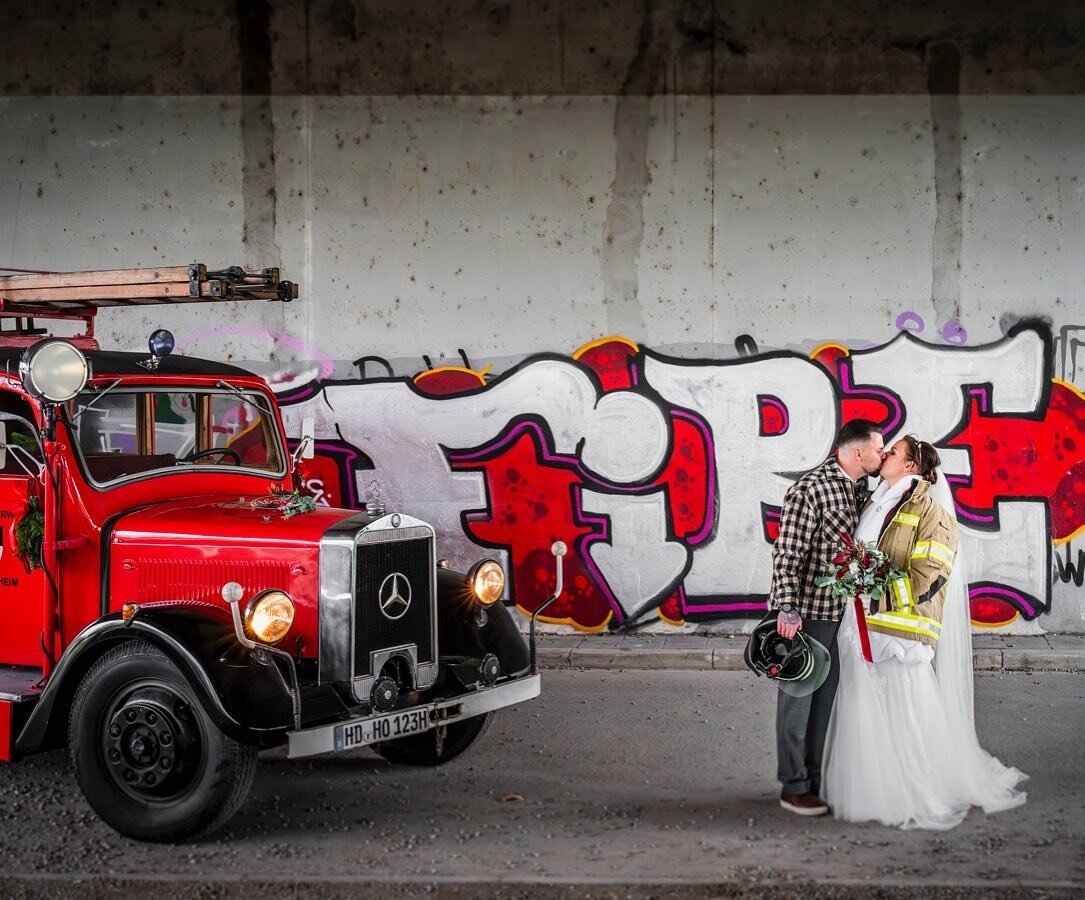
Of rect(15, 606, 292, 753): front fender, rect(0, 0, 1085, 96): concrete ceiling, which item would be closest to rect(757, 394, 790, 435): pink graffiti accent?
rect(0, 0, 1085, 96): concrete ceiling

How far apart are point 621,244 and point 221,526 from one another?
15.8ft

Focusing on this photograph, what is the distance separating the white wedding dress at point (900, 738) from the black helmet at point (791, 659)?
194 millimetres

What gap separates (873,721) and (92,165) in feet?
25.8

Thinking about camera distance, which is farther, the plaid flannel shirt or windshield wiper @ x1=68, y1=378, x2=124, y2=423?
windshield wiper @ x1=68, y1=378, x2=124, y2=423

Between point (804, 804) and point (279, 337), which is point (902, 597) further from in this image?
point (279, 337)

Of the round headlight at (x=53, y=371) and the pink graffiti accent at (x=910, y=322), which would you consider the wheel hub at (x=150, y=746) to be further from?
the pink graffiti accent at (x=910, y=322)

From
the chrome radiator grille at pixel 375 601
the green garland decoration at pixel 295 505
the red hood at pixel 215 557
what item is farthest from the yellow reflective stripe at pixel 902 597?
the green garland decoration at pixel 295 505

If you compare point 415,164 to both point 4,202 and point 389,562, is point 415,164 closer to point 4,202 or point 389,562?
point 4,202

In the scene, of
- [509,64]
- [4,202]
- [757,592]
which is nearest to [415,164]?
[509,64]

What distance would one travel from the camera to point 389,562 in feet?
19.1

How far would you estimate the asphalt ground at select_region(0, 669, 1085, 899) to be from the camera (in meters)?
4.79

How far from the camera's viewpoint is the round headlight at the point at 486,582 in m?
6.31

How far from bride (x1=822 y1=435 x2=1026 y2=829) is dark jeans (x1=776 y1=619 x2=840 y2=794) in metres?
0.06

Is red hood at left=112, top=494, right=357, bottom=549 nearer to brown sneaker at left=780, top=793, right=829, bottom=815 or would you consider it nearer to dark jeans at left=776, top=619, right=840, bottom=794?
dark jeans at left=776, top=619, right=840, bottom=794
